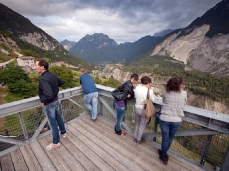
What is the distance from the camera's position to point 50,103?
2.72 m

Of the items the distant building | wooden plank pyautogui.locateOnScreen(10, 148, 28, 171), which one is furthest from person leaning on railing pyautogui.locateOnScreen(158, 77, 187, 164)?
the distant building

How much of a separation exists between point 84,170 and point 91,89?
6.79ft

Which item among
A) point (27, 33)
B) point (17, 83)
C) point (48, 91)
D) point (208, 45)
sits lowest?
point (17, 83)

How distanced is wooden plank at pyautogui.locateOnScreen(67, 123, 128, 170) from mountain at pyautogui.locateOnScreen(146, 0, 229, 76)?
9477 centimetres

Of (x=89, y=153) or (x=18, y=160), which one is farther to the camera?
(x=89, y=153)

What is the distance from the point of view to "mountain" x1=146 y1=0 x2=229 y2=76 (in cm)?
8689

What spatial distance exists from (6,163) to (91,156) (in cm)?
179

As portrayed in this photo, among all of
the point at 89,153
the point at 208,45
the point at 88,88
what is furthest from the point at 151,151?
the point at 208,45

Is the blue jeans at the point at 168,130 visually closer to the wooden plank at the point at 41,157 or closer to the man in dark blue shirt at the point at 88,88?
the man in dark blue shirt at the point at 88,88

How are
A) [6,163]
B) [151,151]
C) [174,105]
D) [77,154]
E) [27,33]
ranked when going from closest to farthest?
1. [174,105]
2. [6,163]
3. [77,154]
4. [151,151]
5. [27,33]

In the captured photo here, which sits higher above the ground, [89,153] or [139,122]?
[139,122]

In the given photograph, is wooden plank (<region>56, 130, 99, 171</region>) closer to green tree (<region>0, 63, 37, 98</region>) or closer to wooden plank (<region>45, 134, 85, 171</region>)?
wooden plank (<region>45, 134, 85, 171</region>)

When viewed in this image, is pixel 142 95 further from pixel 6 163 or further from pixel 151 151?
pixel 6 163

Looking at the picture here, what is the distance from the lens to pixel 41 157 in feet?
8.93
